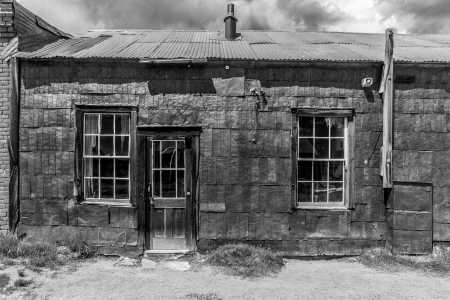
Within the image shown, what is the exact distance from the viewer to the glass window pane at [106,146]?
6.50m

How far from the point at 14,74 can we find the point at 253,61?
474 cm

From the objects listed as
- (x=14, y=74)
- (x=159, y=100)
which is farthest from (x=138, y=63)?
(x=14, y=74)

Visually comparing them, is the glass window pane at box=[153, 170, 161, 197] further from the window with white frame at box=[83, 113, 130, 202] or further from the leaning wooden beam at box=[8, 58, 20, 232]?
the leaning wooden beam at box=[8, 58, 20, 232]

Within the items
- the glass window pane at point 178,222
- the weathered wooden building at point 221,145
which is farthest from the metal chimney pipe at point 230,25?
the glass window pane at point 178,222

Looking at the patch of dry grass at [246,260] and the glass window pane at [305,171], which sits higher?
the glass window pane at [305,171]

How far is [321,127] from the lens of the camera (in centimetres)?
653

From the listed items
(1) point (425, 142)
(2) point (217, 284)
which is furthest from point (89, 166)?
(1) point (425, 142)

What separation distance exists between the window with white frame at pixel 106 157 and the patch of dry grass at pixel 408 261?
16.1 feet

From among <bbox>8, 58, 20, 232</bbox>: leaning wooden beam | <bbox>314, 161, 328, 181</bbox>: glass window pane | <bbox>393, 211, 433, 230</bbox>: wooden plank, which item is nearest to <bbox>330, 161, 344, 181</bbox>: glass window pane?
<bbox>314, 161, 328, 181</bbox>: glass window pane

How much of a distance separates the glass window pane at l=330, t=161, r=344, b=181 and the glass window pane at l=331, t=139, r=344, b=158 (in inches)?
5.6

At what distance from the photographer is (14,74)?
251 inches

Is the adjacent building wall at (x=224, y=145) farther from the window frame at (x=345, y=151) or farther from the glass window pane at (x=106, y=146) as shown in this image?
the glass window pane at (x=106, y=146)

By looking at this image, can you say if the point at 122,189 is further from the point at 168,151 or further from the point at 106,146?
the point at 168,151

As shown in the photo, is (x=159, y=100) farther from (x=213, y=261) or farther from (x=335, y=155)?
(x=335, y=155)
